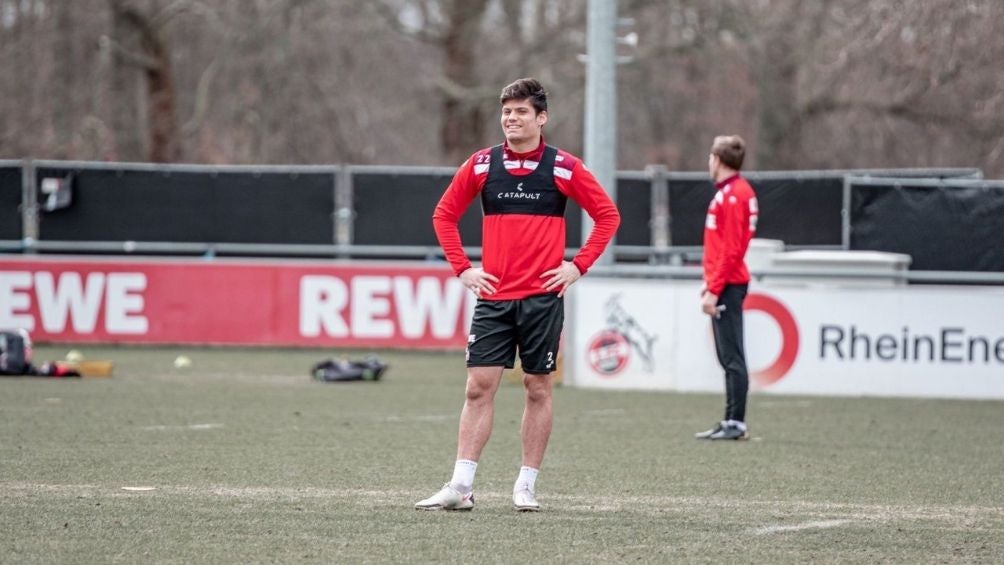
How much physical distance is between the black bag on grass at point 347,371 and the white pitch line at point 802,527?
9.21 meters

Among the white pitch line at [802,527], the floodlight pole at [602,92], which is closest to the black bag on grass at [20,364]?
the floodlight pole at [602,92]

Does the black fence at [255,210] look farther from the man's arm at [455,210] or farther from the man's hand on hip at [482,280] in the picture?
the man's hand on hip at [482,280]

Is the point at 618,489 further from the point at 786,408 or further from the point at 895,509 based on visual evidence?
the point at 786,408

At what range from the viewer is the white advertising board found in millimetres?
15781

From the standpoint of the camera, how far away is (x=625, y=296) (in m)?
16.2

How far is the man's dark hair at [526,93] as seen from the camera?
7.89 metres

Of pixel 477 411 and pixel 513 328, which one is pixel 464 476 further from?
pixel 513 328

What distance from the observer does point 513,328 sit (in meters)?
8.06

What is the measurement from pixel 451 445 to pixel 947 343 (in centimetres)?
668

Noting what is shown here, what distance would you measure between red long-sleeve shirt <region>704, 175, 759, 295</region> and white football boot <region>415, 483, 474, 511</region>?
170 inches

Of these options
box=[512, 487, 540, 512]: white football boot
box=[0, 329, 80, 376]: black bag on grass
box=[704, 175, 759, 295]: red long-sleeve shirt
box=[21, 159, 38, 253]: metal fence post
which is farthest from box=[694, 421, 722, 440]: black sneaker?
box=[21, 159, 38, 253]: metal fence post

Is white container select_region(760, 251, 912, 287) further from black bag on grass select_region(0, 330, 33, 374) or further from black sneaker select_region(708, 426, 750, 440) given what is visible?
black bag on grass select_region(0, 330, 33, 374)

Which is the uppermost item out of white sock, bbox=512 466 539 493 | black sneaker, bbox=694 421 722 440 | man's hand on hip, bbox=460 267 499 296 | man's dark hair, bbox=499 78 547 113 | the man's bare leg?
man's dark hair, bbox=499 78 547 113

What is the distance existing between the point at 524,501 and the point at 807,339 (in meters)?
8.48
